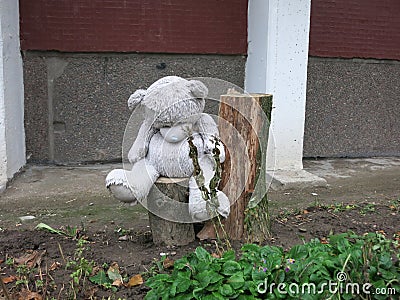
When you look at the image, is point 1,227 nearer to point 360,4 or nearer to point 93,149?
point 93,149

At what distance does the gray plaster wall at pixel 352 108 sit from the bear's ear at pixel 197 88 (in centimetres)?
335

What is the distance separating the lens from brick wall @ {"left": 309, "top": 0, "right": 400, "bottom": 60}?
225 inches

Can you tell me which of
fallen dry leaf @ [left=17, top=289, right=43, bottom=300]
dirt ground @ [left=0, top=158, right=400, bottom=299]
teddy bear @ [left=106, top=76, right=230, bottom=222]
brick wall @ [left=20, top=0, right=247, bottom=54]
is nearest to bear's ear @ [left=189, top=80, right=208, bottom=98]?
teddy bear @ [left=106, top=76, right=230, bottom=222]

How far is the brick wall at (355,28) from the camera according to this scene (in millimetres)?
5719

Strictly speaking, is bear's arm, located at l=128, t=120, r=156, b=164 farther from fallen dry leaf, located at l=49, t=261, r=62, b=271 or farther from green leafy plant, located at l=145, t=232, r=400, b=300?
green leafy plant, located at l=145, t=232, r=400, b=300

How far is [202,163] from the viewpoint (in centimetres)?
288

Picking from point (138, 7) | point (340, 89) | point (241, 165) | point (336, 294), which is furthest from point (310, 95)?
point (336, 294)

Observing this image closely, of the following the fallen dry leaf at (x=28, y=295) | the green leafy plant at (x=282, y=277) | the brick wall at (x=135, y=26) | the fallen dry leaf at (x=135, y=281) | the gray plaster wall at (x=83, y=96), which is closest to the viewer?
the green leafy plant at (x=282, y=277)

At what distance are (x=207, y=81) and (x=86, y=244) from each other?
124 cm

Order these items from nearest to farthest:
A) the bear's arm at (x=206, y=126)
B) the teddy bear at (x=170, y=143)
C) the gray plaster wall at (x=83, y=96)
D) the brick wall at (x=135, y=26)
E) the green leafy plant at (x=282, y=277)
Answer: the green leafy plant at (x=282, y=277)
the teddy bear at (x=170, y=143)
the bear's arm at (x=206, y=126)
the brick wall at (x=135, y=26)
the gray plaster wall at (x=83, y=96)

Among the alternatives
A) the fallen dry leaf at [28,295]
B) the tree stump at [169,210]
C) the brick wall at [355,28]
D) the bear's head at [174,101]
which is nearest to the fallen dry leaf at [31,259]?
the fallen dry leaf at [28,295]

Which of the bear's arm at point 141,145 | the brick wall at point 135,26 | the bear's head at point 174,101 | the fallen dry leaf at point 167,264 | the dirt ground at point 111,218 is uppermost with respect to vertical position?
the brick wall at point 135,26

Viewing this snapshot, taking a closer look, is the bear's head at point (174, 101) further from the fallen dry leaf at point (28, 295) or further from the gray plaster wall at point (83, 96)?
the gray plaster wall at point (83, 96)

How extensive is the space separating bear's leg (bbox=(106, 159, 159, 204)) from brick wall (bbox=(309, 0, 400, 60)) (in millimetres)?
3508
